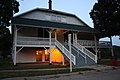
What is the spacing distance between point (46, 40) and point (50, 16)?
5.47 m

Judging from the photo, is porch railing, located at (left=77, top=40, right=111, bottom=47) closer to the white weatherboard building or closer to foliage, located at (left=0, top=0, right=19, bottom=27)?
the white weatherboard building

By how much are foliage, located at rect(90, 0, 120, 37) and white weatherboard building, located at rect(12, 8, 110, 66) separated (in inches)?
126

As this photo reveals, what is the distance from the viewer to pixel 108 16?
31.2 meters

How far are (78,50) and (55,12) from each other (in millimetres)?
8006

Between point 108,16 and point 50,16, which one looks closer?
point 50,16

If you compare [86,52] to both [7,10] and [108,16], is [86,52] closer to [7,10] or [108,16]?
[108,16]

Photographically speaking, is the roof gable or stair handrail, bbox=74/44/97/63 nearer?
stair handrail, bbox=74/44/97/63

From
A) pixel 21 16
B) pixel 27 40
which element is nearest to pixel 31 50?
pixel 27 40

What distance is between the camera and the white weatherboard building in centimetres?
2350

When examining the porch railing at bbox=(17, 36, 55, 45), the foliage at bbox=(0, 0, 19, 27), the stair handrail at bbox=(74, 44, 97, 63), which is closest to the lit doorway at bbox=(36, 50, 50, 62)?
the porch railing at bbox=(17, 36, 55, 45)

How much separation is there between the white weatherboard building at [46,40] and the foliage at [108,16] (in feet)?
10.5

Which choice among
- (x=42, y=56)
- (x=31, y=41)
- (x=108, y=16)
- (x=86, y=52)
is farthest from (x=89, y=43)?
(x=31, y=41)

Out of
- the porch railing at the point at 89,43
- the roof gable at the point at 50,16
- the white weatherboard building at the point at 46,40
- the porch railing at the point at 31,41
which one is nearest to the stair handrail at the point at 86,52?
the white weatherboard building at the point at 46,40

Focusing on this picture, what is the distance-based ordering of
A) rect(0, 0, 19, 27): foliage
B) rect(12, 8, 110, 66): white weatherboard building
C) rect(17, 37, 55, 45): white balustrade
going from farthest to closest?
rect(0, 0, 19, 27): foliage → rect(12, 8, 110, 66): white weatherboard building → rect(17, 37, 55, 45): white balustrade
